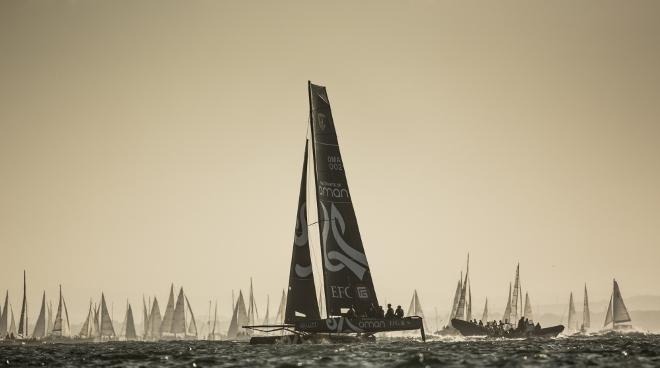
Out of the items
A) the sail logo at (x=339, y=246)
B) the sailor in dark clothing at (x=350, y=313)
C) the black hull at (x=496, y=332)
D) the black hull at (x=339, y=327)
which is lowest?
the black hull at (x=339, y=327)

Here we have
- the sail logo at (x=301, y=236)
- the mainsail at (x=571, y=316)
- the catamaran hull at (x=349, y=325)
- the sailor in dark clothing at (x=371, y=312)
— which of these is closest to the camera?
the catamaran hull at (x=349, y=325)

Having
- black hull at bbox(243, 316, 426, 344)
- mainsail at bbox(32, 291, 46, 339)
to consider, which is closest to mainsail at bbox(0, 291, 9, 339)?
mainsail at bbox(32, 291, 46, 339)

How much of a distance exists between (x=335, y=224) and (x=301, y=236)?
10.9 ft

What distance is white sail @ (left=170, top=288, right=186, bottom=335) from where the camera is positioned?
144 metres

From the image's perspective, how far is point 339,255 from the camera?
45.8 metres

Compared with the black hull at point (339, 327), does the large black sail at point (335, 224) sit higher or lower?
higher

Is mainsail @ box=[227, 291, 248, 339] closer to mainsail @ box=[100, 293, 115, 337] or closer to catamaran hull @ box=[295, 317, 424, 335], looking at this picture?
mainsail @ box=[100, 293, 115, 337]

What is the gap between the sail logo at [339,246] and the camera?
45.4 metres

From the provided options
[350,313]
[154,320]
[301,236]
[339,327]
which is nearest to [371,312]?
[350,313]

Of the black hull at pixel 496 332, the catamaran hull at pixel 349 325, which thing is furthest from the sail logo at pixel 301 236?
the black hull at pixel 496 332

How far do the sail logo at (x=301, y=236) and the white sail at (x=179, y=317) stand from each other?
10018 centimetres

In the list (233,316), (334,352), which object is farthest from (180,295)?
(334,352)

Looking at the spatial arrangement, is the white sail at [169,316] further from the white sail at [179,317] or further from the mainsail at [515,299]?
the mainsail at [515,299]

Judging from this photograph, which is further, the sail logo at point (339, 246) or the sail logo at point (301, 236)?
the sail logo at point (301, 236)
